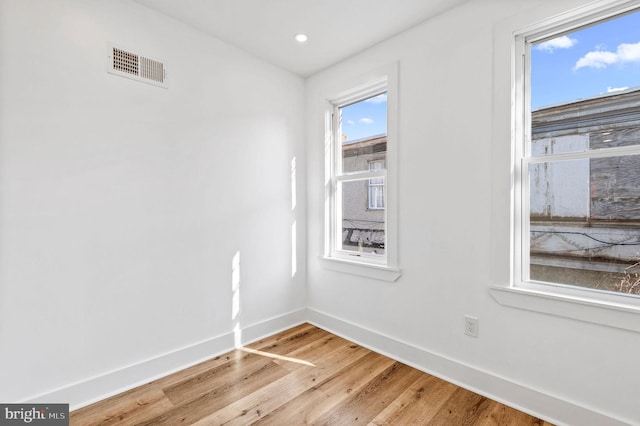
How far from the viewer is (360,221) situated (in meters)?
2.83

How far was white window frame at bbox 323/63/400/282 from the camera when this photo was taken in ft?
7.82

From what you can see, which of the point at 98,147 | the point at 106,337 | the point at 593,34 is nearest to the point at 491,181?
the point at 593,34

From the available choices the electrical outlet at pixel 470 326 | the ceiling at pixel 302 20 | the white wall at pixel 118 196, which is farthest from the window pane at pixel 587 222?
the white wall at pixel 118 196

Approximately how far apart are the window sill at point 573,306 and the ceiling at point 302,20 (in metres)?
1.91

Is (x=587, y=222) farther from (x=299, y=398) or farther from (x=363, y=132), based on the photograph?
(x=299, y=398)

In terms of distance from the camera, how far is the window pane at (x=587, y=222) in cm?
156

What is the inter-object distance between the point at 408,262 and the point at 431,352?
2.14 feet

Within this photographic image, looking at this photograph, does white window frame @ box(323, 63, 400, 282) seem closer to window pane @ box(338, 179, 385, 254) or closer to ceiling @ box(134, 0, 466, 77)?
window pane @ box(338, 179, 385, 254)

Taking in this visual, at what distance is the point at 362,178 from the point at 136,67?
6.19 ft

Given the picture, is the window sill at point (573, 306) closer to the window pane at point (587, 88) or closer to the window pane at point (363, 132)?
the window pane at point (587, 88)

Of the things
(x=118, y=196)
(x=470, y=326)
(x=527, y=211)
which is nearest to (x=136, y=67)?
(x=118, y=196)

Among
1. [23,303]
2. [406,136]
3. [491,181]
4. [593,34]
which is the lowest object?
[23,303]

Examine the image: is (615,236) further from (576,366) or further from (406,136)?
(406,136)

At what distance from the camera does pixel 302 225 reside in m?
3.13
